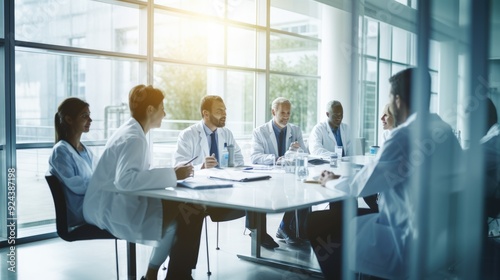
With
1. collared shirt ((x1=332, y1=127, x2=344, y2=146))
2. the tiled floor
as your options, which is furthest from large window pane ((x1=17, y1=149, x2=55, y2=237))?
collared shirt ((x1=332, y1=127, x2=344, y2=146))

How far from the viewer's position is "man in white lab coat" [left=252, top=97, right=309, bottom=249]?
4.01 metres

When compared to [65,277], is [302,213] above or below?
above

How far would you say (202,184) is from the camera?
99.7 inches

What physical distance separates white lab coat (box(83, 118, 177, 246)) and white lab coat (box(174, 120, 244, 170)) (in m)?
1.07

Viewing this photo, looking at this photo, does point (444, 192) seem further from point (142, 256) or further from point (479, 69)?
point (142, 256)

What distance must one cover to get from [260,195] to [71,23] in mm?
3569

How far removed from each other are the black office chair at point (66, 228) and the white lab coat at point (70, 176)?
44 millimetres

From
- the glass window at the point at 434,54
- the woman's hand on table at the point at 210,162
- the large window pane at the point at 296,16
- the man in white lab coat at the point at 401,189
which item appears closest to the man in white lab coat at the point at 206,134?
the woman's hand on table at the point at 210,162

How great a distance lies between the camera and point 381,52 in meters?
8.14

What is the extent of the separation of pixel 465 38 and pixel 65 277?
2.92 meters

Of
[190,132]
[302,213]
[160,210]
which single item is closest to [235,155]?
[190,132]

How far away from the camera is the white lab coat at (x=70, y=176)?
2.63 metres

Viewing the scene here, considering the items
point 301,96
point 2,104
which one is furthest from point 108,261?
point 301,96

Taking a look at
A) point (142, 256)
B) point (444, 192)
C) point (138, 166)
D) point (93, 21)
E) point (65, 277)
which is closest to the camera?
point (444, 192)
